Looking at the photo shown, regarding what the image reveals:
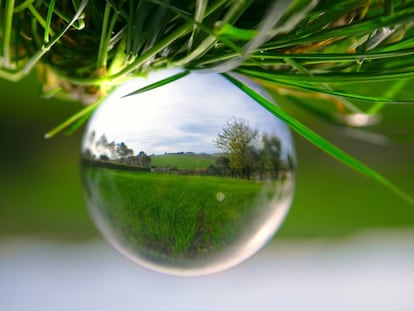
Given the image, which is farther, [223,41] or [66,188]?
[66,188]

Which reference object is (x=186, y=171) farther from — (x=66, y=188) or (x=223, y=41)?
(x=66, y=188)

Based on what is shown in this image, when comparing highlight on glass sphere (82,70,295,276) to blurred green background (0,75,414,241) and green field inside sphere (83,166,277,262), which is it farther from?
blurred green background (0,75,414,241)

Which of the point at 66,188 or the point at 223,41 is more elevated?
the point at 223,41

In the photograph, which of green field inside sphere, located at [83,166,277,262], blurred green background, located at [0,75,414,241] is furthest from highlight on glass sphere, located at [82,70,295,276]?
blurred green background, located at [0,75,414,241]

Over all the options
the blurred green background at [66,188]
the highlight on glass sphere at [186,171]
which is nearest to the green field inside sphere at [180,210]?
the highlight on glass sphere at [186,171]

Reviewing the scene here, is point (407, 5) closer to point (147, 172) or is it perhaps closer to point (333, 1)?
point (333, 1)

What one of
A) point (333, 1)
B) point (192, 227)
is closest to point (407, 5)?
point (333, 1)

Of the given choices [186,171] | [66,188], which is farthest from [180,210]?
[66,188]
